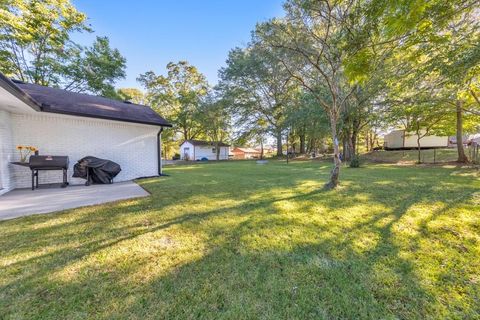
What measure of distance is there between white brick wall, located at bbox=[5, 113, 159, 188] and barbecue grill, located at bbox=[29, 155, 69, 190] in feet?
1.50

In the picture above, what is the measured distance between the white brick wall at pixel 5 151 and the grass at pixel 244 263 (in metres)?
3.47

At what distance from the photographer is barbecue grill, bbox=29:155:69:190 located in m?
5.49

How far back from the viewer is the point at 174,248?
2400 mm

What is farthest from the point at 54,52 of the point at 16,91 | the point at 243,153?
the point at 243,153

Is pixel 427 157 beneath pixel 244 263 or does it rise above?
above

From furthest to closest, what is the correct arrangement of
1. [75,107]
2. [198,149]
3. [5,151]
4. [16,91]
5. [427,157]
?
1. [198,149]
2. [427,157]
3. [75,107]
4. [5,151]
5. [16,91]

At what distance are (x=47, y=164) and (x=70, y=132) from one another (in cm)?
143

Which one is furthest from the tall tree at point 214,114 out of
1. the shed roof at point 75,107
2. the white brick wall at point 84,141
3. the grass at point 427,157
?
the grass at point 427,157

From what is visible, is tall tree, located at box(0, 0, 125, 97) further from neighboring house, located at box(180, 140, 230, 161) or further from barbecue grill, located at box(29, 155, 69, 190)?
neighboring house, located at box(180, 140, 230, 161)

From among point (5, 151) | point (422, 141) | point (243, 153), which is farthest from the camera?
point (243, 153)

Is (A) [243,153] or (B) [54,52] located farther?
(A) [243,153]

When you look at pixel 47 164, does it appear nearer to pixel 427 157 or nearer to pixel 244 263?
pixel 244 263

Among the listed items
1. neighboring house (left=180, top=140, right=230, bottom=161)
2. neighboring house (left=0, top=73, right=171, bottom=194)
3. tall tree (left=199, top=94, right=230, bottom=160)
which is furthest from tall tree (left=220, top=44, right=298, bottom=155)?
neighboring house (left=0, top=73, right=171, bottom=194)

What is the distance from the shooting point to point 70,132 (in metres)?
6.57
